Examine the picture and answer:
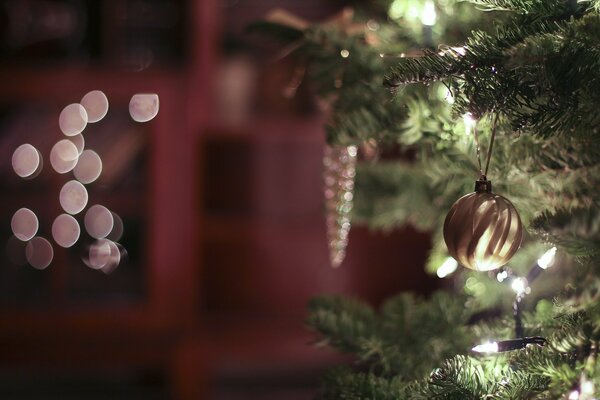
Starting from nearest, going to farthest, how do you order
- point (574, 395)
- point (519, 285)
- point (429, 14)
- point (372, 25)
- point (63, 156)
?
point (574, 395), point (519, 285), point (429, 14), point (372, 25), point (63, 156)

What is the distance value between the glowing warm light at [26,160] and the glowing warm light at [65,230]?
0.11 m

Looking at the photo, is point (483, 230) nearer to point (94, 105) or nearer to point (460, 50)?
point (460, 50)

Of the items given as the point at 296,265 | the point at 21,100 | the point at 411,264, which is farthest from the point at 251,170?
the point at 21,100

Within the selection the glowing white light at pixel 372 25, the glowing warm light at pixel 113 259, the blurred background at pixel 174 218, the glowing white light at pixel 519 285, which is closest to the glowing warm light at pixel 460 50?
the glowing white light at pixel 519 285

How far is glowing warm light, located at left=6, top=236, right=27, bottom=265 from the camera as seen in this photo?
1.46 metres

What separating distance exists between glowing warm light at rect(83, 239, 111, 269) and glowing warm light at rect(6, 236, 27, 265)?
0.12 meters

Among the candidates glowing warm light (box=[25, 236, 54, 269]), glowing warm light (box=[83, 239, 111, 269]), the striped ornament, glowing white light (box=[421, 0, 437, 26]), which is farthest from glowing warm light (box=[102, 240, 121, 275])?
the striped ornament

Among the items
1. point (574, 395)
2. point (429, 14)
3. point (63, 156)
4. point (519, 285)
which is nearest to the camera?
point (574, 395)

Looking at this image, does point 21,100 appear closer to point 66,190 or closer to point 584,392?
point 66,190

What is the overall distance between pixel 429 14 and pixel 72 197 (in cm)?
98

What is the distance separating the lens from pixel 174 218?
1506mm

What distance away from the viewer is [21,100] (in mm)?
1448

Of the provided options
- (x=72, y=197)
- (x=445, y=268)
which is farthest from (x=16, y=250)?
(x=445, y=268)

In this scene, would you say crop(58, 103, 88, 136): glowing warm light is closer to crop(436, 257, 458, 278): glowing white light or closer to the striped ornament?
crop(436, 257, 458, 278): glowing white light
